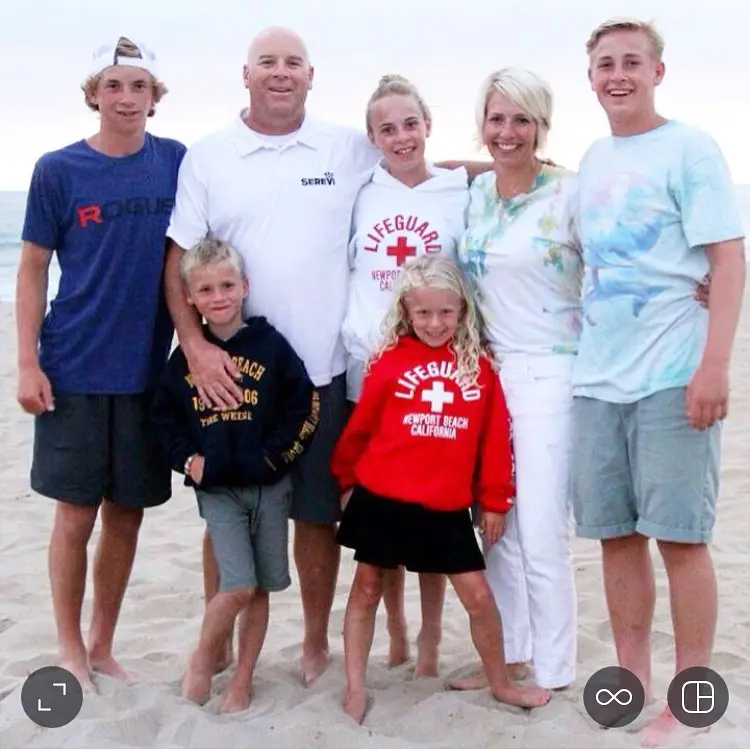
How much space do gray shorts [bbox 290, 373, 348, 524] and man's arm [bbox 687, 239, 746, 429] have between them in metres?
1.19

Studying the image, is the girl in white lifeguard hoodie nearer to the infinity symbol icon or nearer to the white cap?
the white cap

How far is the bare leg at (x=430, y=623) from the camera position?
145 inches

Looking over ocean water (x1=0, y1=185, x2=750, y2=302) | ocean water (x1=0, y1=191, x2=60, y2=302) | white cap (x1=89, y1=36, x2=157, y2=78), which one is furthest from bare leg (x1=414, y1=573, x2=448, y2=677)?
ocean water (x1=0, y1=185, x2=750, y2=302)

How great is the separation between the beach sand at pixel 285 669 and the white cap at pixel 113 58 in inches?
83.3

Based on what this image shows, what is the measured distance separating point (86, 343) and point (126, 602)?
1523mm

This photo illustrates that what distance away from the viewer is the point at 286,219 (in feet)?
11.3

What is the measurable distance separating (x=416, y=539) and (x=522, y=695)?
653mm

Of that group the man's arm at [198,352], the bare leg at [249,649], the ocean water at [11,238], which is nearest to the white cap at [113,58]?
the man's arm at [198,352]

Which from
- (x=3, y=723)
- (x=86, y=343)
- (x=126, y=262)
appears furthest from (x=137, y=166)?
(x=3, y=723)

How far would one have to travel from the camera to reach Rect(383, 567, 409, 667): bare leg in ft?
12.4

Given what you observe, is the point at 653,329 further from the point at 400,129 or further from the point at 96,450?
the point at 96,450

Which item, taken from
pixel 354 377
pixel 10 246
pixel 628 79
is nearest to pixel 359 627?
pixel 354 377

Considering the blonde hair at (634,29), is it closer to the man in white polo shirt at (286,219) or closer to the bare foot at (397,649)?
the man in white polo shirt at (286,219)

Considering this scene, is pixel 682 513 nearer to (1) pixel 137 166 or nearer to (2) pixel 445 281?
(2) pixel 445 281
